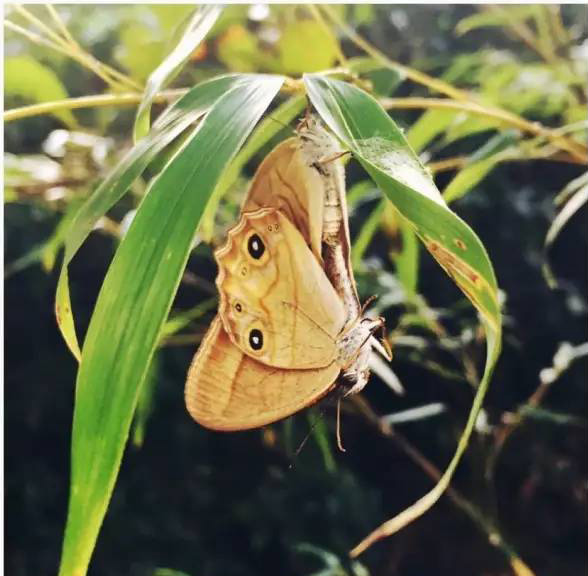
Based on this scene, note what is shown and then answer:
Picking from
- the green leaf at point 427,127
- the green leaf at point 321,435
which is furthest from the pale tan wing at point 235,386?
the green leaf at point 427,127

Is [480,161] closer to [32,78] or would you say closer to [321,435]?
[321,435]

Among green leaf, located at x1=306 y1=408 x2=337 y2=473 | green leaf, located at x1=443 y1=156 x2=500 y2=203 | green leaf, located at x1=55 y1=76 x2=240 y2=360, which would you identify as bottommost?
green leaf, located at x1=306 y1=408 x2=337 y2=473

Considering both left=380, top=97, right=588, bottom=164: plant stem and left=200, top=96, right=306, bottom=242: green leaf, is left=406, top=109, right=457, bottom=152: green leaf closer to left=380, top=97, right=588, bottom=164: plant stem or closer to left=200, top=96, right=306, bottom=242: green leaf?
left=380, top=97, right=588, bottom=164: plant stem

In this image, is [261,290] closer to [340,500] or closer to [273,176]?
[273,176]

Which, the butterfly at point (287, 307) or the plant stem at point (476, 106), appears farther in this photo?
the plant stem at point (476, 106)

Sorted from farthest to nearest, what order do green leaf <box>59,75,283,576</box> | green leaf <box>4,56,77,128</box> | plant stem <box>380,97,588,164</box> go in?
green leaf <box>4,56,77,128</box> → plant stem <box>380,97,588,164</box> → green leaf <box>59,75,283,576</box>

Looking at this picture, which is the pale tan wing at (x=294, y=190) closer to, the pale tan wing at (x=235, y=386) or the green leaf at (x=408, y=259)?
the pale tan wing at (x=235, y=386)

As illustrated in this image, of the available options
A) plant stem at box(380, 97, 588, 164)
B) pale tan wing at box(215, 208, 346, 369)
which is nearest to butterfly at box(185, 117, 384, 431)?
pale tan wing at box(215, 208, 346, 369)

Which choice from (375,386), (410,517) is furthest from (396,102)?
(375,386)
